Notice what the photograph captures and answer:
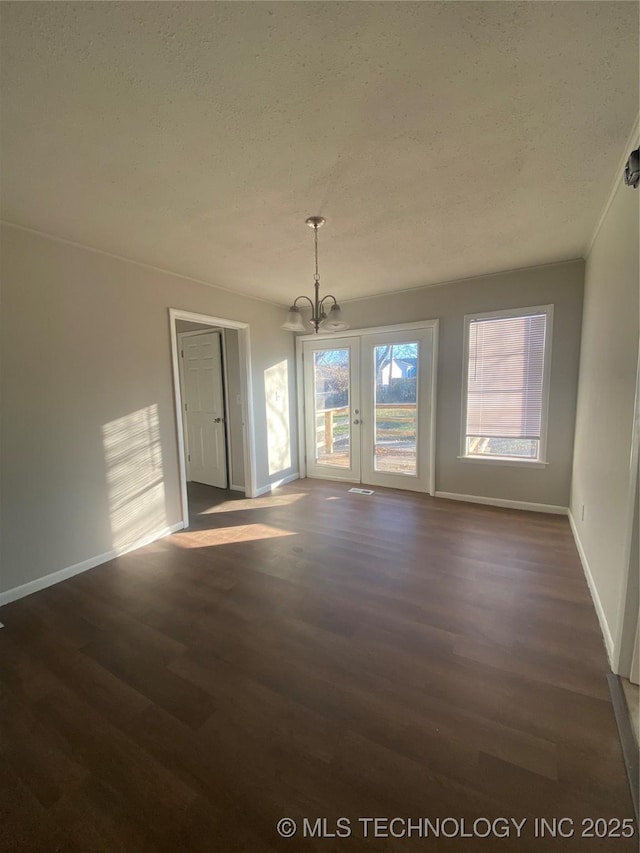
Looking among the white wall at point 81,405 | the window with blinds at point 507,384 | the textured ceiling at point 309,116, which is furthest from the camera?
the window with blinds at point 507,384

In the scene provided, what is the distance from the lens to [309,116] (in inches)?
59.6

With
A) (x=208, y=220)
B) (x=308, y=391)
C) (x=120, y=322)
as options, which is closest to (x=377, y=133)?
(x=208, y=220)

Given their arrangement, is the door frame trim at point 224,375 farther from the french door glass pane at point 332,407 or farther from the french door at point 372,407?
the french door glass pane at point 332,407

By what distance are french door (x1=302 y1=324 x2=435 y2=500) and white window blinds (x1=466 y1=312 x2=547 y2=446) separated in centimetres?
50

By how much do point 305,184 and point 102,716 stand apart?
9.50 ft

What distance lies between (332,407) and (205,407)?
6.05 feet

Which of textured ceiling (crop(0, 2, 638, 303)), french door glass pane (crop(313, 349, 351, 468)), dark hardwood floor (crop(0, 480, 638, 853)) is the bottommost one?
dark hardwood floor (crop(0, 480, 638, 853))

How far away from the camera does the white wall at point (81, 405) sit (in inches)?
95.1

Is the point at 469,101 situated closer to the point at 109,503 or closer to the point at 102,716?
the point at 102,716

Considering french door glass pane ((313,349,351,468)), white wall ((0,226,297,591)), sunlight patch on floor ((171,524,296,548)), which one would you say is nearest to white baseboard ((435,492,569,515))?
french door glass pane ((313,349,351,468))

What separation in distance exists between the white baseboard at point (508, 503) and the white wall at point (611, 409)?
81cm

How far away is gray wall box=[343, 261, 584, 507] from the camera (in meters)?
3.53

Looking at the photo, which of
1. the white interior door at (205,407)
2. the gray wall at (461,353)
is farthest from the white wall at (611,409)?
the white interior door at (205,407)

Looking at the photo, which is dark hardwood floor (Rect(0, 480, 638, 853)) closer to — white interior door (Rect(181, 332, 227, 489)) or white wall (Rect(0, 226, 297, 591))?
white wall (Rect(0, 226, 297, 591))
